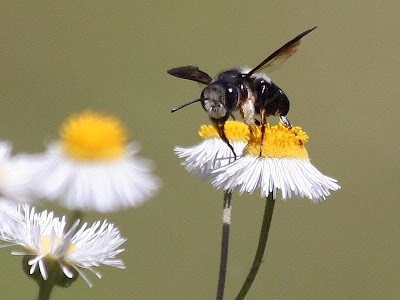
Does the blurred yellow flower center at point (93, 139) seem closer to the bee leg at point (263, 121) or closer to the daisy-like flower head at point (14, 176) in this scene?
the daisy-like flower head at point (14, 176)

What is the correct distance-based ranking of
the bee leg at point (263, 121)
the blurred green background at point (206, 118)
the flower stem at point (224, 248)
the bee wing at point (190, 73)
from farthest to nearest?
the blurred green background at point (206, 118) < the bee wing at point (190, 73) < the bee leg at point (263, 121) < the flower stem at point (224, 248)

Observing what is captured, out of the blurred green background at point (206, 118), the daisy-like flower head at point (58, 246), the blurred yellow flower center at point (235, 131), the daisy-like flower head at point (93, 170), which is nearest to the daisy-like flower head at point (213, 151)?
the blurred yellow flower center at point (235, 131)

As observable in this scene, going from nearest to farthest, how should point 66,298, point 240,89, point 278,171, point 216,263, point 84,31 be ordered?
point 278,171 < point 240,89 < point 66,298 < point 216,263 < point 84,31

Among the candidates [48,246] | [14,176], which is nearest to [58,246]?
[48,246]

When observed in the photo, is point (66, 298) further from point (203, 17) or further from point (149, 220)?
point (203, 17)

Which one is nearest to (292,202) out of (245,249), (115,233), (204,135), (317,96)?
(245,249)

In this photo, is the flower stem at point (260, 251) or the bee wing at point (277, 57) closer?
the flower stem at point (260, 251)

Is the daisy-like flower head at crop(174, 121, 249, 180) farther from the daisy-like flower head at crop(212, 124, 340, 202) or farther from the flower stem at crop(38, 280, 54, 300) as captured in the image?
the flower stem at crop(38, 280, 54, 300)

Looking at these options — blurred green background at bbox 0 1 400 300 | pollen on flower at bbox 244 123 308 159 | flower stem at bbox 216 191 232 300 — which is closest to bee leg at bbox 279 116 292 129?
pollen on flower at bbox 244 123 308 159
